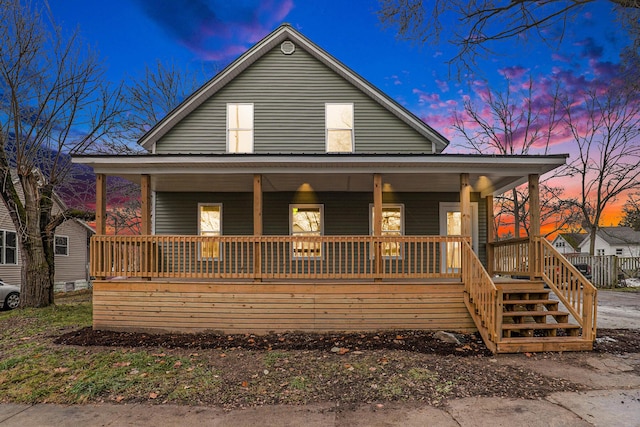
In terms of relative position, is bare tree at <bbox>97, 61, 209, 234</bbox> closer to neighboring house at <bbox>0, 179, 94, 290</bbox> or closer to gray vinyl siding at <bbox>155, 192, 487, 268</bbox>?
neighboring house at <bbox>0, 179, 94, 290</bbox>

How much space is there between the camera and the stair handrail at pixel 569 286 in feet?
22.1

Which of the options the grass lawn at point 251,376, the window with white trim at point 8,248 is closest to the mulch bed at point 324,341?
the grass lawn at point 251,376

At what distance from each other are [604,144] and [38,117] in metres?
26.4

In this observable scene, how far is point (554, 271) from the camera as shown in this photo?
26.3 ft

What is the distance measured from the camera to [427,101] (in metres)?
22.0

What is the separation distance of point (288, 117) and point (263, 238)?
483cm

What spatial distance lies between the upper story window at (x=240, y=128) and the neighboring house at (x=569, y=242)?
189ft

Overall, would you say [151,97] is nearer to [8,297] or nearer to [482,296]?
[8,297]

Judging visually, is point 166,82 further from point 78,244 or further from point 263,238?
point 263,238

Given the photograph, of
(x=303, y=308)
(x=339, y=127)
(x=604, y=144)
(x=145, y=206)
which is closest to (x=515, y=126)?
(x=604, y=144)

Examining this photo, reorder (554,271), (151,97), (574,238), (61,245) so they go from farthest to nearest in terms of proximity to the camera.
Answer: (574,238) < (61,245) < (151,97) < (554,271)

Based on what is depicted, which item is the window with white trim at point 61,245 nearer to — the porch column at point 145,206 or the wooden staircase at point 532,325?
the porch column at point 145,206

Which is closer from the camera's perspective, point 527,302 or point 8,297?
point 527,302

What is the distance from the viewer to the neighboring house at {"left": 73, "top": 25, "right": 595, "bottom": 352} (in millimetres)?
8031
